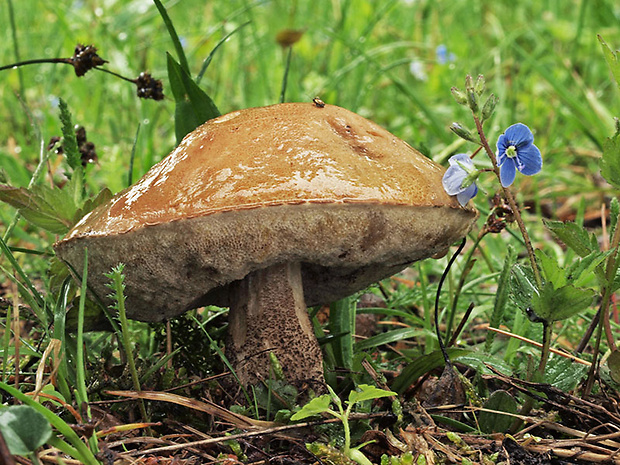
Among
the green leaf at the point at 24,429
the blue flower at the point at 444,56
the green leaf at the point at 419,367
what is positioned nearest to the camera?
the green leaf at the point at 24,429

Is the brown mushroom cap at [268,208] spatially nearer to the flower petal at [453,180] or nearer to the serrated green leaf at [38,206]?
the flower petal at [453,180]

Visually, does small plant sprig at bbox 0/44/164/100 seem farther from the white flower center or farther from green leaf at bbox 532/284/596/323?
green leaf at bbox 532/284/596/323

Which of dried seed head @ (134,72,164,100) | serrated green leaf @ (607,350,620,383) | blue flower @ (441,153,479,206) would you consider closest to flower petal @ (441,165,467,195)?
blue flower @ (441,153,479,206)

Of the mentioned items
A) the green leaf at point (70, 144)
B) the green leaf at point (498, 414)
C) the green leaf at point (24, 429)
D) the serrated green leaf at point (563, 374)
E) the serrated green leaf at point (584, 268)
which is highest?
the green leaf at point (70, 144)

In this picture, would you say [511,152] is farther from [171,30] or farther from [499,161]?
[171,30]

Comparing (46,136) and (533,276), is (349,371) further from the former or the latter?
(46,136)

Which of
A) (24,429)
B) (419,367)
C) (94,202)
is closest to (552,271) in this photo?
(419,367)

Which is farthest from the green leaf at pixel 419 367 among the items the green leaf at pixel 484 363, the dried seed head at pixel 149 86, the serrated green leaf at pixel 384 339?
the dried seed head at pixel 149 86
